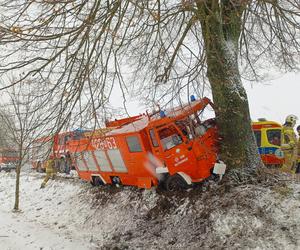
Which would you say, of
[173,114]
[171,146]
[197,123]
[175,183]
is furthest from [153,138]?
[175,183]

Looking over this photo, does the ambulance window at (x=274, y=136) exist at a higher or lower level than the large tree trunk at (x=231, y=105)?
lower

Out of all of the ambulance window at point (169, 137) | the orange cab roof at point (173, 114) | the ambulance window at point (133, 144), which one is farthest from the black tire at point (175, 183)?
the orange cab roof at point (173, 114)

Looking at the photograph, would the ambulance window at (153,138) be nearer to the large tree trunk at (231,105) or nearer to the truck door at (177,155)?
the truck door at (177,155)

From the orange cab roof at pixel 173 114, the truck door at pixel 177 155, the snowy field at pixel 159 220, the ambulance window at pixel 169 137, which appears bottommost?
the snowy field at pixel 159 220

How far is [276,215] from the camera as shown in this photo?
29.5 feet

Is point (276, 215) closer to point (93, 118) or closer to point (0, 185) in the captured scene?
point (93, 118)

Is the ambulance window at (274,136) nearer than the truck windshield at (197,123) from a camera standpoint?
No

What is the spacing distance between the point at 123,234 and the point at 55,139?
4903 millimetres

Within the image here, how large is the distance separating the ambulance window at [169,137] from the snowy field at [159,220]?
1551 mm

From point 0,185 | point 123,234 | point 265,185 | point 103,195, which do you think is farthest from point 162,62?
point 0,185

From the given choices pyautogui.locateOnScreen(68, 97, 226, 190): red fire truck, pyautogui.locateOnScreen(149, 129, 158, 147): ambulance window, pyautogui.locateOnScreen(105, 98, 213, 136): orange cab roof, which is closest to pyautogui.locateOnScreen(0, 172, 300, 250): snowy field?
pyautogui.locateOnScreen(68, 97, 226, 190): red fire truck

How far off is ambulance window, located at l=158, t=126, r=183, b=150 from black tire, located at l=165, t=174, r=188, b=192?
1.06 m

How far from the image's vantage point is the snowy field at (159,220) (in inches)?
349

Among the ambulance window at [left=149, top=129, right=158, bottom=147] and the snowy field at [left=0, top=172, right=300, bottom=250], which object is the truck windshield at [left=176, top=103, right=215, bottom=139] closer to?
the ambulance window at [left=149, top=129, right=158, bottom=147]
